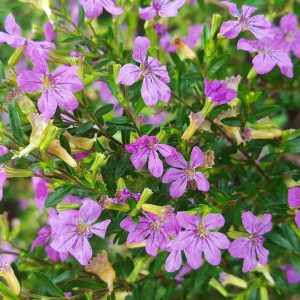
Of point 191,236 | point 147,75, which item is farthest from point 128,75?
point 191,236

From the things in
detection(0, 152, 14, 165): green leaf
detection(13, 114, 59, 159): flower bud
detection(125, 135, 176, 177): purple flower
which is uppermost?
detection(13, 114, 59, 159): flower bud

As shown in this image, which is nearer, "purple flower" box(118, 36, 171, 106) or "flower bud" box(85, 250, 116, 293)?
"purple flower" box(118, 36, 171, 106)

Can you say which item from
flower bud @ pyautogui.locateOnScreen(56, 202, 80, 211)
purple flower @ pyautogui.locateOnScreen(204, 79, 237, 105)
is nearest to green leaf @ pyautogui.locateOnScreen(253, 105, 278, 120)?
purple flower @ pyautogui.locateOnScreen(204, 79, 237, 105)

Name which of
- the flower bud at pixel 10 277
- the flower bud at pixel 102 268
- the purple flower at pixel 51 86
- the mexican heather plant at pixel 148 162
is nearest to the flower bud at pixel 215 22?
the mexican heather plant at pixel 148 162

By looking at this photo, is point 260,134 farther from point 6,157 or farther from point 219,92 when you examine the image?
point 6,157

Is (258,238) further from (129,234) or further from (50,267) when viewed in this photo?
(50,267)

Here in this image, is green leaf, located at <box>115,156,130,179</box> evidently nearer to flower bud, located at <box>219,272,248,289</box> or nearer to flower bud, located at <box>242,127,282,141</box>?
flower bud, located at <box>242,127,282,141</box>

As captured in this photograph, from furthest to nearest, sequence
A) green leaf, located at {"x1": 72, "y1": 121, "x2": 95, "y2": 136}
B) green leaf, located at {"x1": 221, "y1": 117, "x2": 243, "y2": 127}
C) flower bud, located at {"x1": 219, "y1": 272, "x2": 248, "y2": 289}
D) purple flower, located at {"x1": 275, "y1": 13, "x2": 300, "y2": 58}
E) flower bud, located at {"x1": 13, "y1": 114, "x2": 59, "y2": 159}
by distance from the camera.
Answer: purple flower, located at {"x1": 275, "y1": 13, "x2": 300, "y2": 58} < flower bud, located at {"x1": 219, "y1": 272, "x2": 248, "y2": 289} < green leaf, located at {"x1": 221, "y1": 117, "x2": 243, "y2": 127} < green leaf, located at {"x1": 72, "y1": 121, "x2": 95, "y2": 136} < flower bud, located at {"x1": 13, "y1": 114, "x2": 59, "y2": 159}
